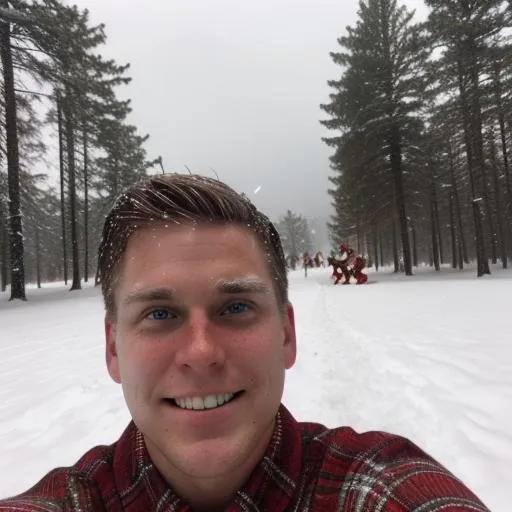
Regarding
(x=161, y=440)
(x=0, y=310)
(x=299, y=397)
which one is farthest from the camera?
(x=0, y=310)

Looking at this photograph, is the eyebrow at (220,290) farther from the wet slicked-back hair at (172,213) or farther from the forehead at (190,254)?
the wet slicked-back hair at (172,213)

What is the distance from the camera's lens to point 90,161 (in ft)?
72.3

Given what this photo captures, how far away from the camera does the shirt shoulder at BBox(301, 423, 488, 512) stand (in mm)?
912

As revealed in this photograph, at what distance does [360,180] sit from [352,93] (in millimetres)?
4870

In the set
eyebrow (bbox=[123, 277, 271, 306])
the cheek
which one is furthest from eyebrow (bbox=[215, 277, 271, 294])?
the cheek

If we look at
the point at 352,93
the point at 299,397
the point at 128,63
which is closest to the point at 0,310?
the point at 299,397

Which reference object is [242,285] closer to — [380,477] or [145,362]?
[145,362]

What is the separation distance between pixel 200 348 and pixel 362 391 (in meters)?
2.81

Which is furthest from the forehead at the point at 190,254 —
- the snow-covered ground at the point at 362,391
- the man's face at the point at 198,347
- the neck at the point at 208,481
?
the snow-covered ground at the point at 362,391

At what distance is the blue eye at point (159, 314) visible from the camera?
1.16 meters

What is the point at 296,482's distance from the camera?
108 cm

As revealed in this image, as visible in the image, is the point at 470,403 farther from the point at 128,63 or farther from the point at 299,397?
the point at 128,63

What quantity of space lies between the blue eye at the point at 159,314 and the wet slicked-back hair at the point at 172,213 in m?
0.27

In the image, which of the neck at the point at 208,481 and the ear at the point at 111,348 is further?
the ear at the point at 111,348
